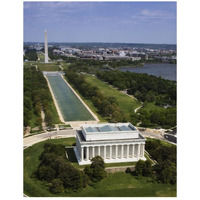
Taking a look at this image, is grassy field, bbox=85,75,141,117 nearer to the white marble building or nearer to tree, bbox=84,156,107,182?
the white marble building

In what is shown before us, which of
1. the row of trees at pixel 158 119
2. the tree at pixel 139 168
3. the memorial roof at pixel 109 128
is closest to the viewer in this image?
the tree at pixel 139 168

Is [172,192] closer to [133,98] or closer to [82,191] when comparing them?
[82,191]

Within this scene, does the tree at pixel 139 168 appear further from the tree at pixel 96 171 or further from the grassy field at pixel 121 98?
the grassy field at pixel 121 98

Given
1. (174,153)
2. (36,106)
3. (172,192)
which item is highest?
(36,106)

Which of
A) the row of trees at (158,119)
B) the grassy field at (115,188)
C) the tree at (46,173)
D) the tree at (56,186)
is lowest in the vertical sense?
the grassy field at (115,188)

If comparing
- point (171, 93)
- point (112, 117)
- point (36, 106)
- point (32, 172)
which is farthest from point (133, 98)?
point (32, 172)

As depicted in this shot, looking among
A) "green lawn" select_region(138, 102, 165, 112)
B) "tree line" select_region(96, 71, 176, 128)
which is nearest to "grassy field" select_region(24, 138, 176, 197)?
"tree line" select_region(96, 71, 176, 128)

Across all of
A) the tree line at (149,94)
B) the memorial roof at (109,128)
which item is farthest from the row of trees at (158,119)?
the memorial roof at (109,128)

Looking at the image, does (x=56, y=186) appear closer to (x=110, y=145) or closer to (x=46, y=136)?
(x=110, y=145)
